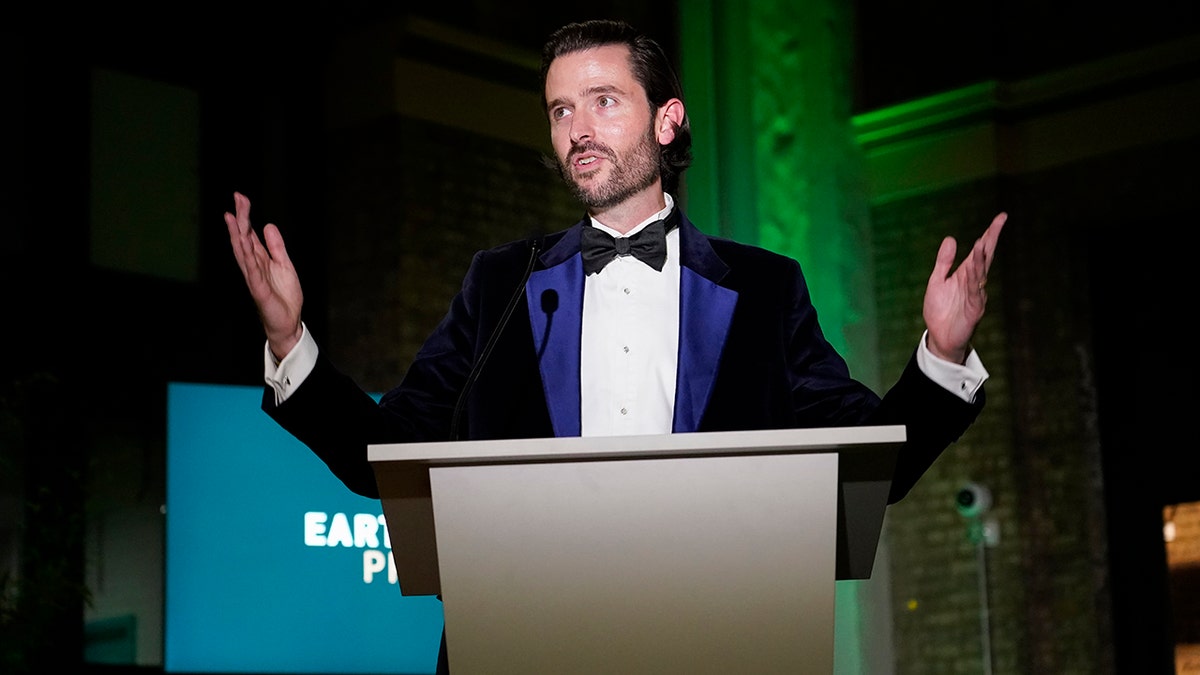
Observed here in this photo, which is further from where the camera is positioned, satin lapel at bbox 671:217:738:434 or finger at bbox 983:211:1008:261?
satin lapel at bbox 671:217:738:434

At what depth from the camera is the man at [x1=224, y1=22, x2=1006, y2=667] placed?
155cm

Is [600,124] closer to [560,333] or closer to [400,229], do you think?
[560,333]

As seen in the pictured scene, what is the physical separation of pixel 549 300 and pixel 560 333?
4 centimetres

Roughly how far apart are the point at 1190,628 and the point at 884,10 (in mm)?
3559

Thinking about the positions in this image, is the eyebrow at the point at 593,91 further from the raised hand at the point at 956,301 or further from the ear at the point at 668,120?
the raised hand at the point at 956,301

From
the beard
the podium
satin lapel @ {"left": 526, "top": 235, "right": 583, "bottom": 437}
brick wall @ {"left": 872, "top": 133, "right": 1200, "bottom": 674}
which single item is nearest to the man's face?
the beard

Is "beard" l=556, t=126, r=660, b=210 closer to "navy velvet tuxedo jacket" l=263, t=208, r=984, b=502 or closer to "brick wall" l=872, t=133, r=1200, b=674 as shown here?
"navy velvet tuxedo jacket" l=263, t=208, r=984, b=502

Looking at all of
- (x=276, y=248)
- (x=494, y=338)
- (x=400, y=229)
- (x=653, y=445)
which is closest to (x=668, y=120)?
(x=494, y=338)

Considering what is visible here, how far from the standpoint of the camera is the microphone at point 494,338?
153 cm

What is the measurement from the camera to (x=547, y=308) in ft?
5.71

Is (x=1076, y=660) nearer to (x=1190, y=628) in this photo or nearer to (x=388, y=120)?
(x=1190, y=628)

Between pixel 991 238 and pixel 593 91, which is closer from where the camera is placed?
pixel 991 238

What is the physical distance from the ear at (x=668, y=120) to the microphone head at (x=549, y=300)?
0.86 feet

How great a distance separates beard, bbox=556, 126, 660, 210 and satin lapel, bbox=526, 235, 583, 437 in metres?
0.08
